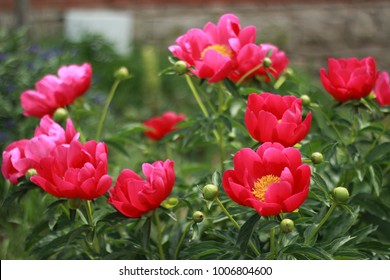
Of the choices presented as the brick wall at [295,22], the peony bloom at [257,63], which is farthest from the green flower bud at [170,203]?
the brick wall at [295,22]

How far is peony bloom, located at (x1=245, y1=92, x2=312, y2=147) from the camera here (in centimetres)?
155

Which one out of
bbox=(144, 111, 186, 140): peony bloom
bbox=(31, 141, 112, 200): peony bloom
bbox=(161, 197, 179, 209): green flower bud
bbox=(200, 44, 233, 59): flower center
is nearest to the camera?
bbox=(31, 141, 112, 200): peony bloom

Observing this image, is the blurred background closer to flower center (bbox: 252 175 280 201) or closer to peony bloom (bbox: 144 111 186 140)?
peony bloom (bbox: 144 111 186 140)

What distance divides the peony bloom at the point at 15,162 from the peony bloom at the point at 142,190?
0.87ft

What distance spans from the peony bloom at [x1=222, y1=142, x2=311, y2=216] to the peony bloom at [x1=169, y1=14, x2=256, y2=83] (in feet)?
1.08

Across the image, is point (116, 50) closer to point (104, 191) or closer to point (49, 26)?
point (49, 26)

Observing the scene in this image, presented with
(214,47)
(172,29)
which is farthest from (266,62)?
(172,29)

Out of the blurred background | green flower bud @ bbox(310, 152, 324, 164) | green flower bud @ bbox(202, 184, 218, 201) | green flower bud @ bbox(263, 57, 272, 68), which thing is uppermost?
green flower bud @ bbox(263, 57, 272, 68)

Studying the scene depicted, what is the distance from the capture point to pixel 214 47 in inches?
73.7

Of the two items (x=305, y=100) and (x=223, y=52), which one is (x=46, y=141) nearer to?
(x=223, y=52)

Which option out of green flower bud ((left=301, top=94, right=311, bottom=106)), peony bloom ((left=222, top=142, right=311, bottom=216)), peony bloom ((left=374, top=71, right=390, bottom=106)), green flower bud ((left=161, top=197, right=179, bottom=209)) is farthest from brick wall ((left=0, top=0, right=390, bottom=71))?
peony bloom ((left=222, top=142, right=311, bottom=216))

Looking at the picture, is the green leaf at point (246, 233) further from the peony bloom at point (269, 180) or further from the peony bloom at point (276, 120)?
the peony bloom at point (276, 120)

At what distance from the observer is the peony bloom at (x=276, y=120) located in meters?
1.55

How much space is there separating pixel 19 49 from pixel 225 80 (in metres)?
2.55
